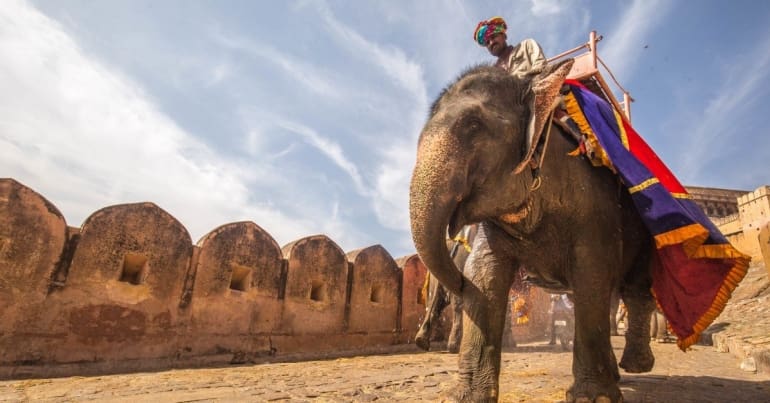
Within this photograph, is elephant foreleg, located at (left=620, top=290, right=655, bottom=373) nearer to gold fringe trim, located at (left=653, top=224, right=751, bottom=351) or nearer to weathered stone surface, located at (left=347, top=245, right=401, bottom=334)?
gold fringe trim, located at (left=653, top=224, right=751, bottom=351)

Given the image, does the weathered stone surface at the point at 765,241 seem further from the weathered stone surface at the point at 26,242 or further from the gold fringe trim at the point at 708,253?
the weathered stone surface at the point at 26,242

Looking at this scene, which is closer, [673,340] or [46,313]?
[46,313]

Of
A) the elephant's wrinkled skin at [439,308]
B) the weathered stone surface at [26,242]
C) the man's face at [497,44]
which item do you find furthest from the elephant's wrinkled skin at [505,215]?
the weathered stone surface at [26,242]

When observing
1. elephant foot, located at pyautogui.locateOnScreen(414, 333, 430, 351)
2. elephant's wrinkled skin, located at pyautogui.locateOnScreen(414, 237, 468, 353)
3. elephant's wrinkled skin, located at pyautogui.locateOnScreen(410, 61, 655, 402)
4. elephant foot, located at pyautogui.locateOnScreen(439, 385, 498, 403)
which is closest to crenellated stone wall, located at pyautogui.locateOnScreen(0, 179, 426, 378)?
elephant's wrinkled skin, located at pyautogui.locateOnScreen(414, 237, 468, 353)

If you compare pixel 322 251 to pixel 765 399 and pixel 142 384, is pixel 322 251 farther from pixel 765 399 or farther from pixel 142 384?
pixel 765 399

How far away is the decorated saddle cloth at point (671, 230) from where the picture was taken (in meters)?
2.52

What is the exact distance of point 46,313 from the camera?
19.8 feet

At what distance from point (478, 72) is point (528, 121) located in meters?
0.50

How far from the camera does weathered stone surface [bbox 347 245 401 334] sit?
1002 centimetres

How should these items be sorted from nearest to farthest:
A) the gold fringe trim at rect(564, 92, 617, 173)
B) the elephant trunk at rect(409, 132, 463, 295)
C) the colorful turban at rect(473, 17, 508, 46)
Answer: the elephant trunk at rect(409, 132, 463, 295)
the gold fringe trim at rect(564, 92, 617, 173)
the colorful turban at rect(473, 17, 508, 46)

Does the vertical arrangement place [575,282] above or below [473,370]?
above

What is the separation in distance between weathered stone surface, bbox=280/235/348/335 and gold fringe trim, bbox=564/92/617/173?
7.41 metres

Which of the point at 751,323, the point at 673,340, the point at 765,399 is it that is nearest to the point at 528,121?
the point at 765,399

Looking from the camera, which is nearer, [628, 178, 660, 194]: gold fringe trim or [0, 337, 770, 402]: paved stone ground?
[628, 178, 660, 194]: gold fringe trim
